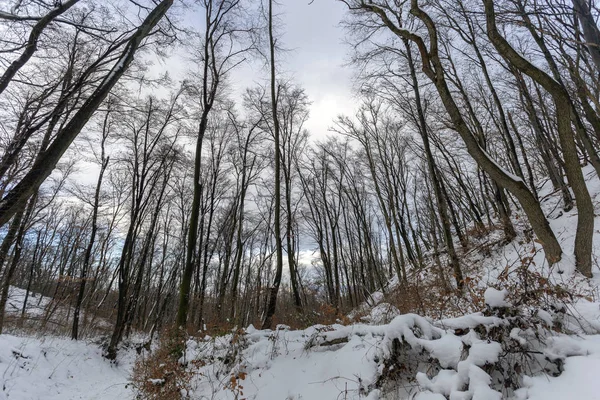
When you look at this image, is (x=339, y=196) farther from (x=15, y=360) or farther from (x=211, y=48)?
(x=15, y=360)

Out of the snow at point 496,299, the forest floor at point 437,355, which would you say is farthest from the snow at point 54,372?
the snow at point 496,299

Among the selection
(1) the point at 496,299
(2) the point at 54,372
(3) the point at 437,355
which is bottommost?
(2) the point at 54,372

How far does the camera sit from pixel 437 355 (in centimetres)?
250

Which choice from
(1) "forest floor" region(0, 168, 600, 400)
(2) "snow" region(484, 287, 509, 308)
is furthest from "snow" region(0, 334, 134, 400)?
(2) "snow" region(484, 287, 509, 308)

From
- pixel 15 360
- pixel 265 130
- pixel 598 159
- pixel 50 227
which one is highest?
pixel 265 130

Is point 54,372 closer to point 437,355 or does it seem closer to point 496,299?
point 437,355

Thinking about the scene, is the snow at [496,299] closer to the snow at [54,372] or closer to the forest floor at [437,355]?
the forest floor at [437,355]

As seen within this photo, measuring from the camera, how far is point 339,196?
57.1 feet

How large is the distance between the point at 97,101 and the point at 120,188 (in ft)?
44.8

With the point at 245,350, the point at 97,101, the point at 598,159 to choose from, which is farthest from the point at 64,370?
the point at 598,159

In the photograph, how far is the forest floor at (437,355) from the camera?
6.72 ft

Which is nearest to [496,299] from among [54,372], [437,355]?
[437,355]

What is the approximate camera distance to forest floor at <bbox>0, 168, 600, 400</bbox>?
6.72ft

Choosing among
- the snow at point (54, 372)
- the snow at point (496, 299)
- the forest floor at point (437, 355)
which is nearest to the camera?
the forest floor at point (437, 355)
